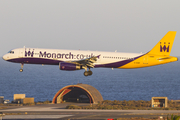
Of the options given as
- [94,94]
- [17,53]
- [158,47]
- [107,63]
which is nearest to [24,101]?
[94,94]

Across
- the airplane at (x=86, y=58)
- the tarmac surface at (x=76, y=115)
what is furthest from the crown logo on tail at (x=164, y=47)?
the tarmac surface at (x=76, y=115)

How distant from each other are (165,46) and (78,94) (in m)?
34.4

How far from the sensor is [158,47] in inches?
2938

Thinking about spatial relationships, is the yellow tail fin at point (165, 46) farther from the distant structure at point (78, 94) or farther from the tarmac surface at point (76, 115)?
the distant structure at point (78, 94)

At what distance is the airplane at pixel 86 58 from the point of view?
A: 232 feet

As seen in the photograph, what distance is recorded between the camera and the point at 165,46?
74688mm

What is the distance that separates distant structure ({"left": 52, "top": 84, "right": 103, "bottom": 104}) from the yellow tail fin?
25594mm

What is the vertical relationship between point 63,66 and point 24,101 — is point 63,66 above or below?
above

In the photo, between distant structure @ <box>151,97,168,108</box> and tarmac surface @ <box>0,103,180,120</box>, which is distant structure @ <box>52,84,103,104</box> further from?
tarmac surface @ <box>0,103,180,120</box>

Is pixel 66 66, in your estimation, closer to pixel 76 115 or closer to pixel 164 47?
pixel 76 115

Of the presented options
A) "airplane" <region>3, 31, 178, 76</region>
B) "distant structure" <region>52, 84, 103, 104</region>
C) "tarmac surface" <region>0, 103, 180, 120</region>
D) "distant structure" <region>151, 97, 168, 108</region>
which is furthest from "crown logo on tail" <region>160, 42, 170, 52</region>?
"distant structure" <region>52, 84, 103, 104</region>

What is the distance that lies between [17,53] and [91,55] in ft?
52.4

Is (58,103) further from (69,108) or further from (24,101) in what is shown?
(69,108)

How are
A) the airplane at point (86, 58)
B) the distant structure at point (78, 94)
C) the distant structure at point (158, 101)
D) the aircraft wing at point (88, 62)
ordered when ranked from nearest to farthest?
the aircraft wing at point (88, 62)
the airplane at point (86, 58)
the distant structure at point (158, 101)
the distant structure at point (78, 94)
